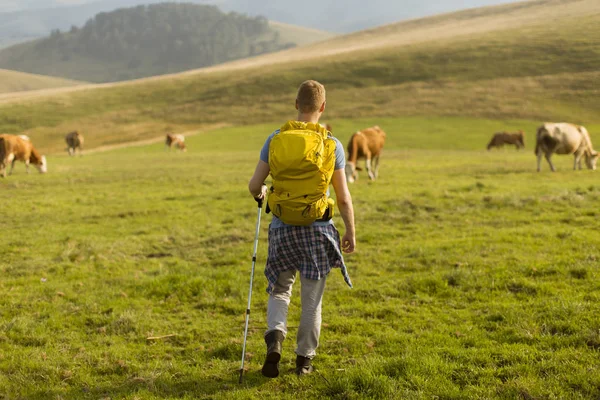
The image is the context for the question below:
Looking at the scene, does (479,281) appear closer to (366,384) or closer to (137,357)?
(366,384)

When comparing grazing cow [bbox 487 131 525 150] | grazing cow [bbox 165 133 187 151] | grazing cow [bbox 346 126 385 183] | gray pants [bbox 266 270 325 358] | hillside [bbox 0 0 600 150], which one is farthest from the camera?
hillside [bbox 0 0 600 150]

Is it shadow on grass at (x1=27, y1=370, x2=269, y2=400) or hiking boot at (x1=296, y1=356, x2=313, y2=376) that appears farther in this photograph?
hiking boot at (x1=296, y1=356, x2=313, y2=376)

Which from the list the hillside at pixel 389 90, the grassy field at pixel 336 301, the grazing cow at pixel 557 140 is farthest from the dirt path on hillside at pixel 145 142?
the grazing cow at pixel 557 140

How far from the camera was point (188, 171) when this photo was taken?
28031 millimetres

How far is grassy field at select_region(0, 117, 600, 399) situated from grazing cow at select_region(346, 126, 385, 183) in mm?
3954

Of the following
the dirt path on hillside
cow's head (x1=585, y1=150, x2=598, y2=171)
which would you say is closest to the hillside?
the dirt path on hillside

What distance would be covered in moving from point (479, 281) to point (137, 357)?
5.38 metres

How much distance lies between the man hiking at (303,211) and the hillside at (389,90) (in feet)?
192

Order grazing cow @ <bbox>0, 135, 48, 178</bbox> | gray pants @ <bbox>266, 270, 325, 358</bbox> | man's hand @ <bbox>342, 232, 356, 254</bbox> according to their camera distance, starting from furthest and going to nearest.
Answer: grazing cow @ <bbox>0, 135, 48, 178</bbox>, man's hand @ <bbox>342, 232, 356, 254</bbox>, gray pants @ <bbox>266, 270, 325, 358</bbox>

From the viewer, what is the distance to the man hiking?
198 inches

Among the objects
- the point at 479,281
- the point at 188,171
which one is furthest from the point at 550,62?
the point at 479,281

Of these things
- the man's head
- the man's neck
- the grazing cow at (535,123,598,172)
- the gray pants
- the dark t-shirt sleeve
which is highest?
the man's head

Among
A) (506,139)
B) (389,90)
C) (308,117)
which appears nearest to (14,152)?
(308,117)

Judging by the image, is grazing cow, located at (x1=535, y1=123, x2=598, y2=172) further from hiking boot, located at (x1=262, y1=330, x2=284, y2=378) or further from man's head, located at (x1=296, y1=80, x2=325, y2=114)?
hiking boot, located at (x1=262, y1=330, x2=284, y2=378)
